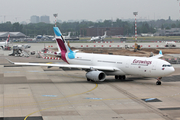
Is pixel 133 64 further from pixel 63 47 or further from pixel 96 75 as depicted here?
pixel 63 47

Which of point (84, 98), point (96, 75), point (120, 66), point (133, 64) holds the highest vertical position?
point (133, 64)

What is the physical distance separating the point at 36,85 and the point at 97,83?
28.6 ft

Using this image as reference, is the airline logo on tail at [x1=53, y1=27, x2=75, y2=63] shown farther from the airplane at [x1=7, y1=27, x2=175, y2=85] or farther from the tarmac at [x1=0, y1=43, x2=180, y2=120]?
the tarmac at [x1=0, y1=43, x2=180, y2=120]

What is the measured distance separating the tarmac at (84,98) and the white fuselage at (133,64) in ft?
5.79

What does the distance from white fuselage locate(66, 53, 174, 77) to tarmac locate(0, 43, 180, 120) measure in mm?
1766

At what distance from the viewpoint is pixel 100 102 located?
28.2 m

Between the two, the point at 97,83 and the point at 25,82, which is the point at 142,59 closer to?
the point at 97,83

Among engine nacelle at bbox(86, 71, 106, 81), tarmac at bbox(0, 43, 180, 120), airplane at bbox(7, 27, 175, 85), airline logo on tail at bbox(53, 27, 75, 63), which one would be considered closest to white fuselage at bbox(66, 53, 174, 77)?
airplane at bbox(7, 27, 175, 85)

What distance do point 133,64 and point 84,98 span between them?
452 inches

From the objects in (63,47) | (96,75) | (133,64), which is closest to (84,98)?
(96,75)

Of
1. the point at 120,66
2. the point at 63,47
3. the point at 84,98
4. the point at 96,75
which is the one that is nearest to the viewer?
the point at 84,98

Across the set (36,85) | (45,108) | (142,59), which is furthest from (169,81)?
(45,108)

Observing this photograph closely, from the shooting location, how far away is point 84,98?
30109mm

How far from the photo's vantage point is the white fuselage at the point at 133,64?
3650cm
